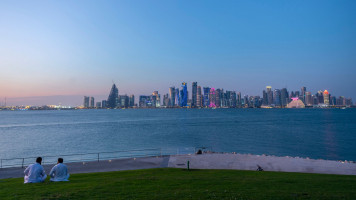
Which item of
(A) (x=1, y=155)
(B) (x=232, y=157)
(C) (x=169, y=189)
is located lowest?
(A) (x=1, y=155)

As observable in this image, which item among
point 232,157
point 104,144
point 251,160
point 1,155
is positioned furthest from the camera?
point 104,144

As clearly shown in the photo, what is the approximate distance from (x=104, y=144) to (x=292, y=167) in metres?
46.7

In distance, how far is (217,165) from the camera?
821 inches

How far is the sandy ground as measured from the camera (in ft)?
62.6

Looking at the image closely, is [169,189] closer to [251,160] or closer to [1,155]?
[251,160]

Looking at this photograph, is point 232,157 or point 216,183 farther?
point 232,157

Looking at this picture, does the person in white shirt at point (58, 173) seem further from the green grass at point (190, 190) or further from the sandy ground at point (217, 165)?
the sandy ground at point (217, 165)

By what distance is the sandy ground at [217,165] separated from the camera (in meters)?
19.1

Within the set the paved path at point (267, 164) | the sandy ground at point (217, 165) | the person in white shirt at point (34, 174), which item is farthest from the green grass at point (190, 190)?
the sandy ground at point (217, 165)

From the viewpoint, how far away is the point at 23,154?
157 ft

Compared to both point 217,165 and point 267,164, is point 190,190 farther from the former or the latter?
point 267,164

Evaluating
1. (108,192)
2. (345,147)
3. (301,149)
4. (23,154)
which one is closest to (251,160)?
(108,192)

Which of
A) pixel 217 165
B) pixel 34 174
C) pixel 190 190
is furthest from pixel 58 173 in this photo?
pixel 217 165

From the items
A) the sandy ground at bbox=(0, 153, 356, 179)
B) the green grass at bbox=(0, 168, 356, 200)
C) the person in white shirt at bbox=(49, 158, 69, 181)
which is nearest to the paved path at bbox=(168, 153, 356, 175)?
the sandy ground at bbox=(0, 153, 356, 179)
